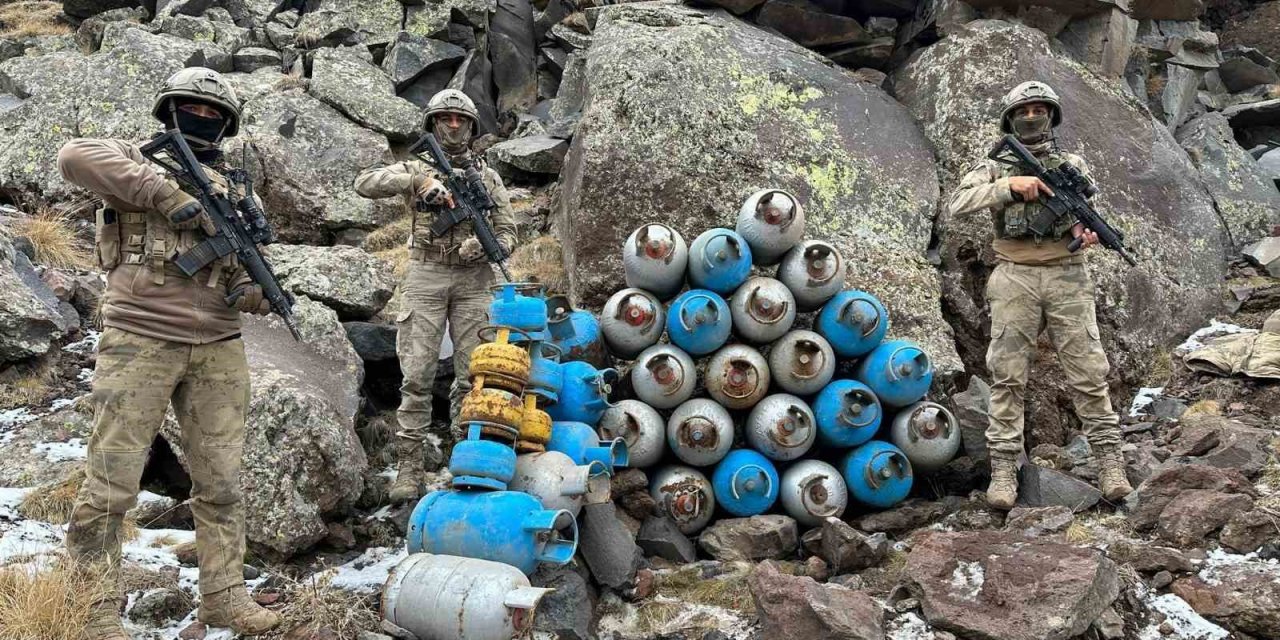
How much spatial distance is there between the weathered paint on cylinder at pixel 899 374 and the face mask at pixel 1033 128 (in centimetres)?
159

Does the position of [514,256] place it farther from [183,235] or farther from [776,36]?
[183,235]

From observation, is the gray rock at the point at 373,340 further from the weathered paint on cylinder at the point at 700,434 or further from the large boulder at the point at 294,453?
the weathered paint on cylinder at the point at 700,434

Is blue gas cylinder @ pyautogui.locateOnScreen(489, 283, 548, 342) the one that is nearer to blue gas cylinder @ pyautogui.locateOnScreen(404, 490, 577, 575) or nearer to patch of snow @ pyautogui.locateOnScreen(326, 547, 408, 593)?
blue gas cylinder @ pyautogui.locateOnScreen(404, 490, 577, 575)

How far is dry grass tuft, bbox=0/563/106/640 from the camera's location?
371cm

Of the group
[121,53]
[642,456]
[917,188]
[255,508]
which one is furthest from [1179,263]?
[121,53]

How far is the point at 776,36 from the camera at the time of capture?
9.73 metres

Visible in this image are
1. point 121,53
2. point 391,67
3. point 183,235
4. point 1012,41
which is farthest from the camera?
point 391,67

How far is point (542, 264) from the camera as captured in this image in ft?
30.9

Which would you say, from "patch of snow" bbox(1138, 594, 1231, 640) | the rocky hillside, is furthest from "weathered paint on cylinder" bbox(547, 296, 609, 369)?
"patch of snow" bbox(1138, 594, 1231, 640)

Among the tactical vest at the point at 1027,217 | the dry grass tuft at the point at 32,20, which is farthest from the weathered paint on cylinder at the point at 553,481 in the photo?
the dry grass tuft at the point at 32,20

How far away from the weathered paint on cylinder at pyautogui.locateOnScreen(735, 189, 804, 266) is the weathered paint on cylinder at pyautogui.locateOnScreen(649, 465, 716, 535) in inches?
67.4

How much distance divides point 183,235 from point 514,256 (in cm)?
569

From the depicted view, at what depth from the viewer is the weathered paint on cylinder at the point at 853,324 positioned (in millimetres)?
6262

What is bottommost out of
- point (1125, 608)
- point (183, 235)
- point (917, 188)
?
point (1125, 608)
